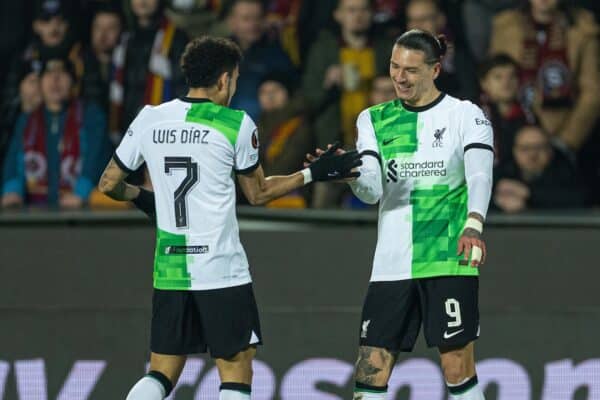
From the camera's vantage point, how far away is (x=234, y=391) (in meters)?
6.30

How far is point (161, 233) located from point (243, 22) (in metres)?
3.85

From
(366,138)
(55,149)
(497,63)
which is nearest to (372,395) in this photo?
(366,138)

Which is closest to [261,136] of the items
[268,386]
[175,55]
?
[175,55]

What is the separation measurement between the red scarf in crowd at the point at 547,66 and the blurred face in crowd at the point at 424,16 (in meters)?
0.57

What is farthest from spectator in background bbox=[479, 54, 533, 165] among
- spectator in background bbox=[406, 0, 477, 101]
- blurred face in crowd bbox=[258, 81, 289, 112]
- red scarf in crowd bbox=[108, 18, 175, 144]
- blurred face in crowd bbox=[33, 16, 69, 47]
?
blurred face in crowd bbox=[33, 16, 69, 47]

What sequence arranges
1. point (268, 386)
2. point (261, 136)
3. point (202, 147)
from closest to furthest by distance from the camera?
point (202, 147), point (268, 386), point (261, 136)

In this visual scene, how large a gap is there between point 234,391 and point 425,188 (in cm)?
115

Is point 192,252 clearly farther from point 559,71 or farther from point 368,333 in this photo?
point 559,71

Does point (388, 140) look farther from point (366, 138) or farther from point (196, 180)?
point (196, 180)

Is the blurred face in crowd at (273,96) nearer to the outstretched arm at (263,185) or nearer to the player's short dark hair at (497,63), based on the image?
the player's short dark hair at (497,63)

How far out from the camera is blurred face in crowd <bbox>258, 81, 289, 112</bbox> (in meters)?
9.60

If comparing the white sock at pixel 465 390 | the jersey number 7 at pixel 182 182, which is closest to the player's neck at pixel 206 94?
the jersey number 7 at pixel 182 182

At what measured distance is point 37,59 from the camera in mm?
10156

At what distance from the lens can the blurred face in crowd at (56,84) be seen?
388 inches
